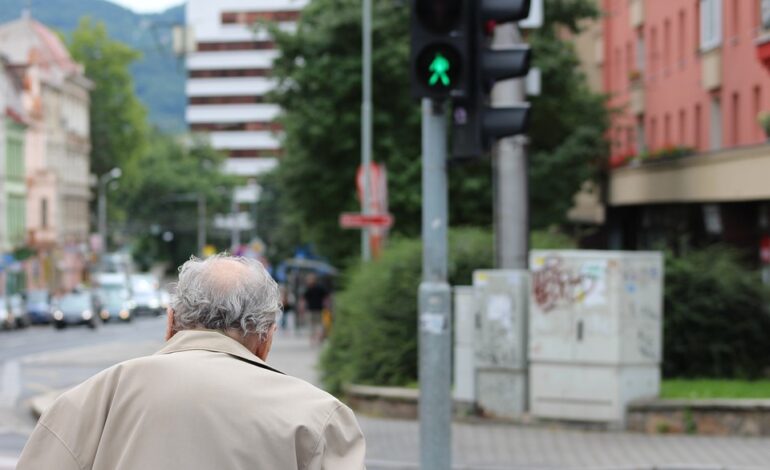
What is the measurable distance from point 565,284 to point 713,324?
2.79 m

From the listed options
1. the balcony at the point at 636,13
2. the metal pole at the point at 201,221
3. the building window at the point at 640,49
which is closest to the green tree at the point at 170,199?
the metal pole at the point at 201,221

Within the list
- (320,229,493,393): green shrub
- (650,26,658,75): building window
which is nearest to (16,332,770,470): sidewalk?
(320,229,493,393): green shrub

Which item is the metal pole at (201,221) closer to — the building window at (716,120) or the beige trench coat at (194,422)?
the building window at (716,120)

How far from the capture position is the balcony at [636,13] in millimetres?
45500

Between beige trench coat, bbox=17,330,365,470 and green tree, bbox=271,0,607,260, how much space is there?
33.6 metres

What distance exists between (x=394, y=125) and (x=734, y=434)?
24.2m

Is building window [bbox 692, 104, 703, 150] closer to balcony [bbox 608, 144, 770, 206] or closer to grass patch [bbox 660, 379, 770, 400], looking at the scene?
balcony [bbox 608, 144, 770, 206]

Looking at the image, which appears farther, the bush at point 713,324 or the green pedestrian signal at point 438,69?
A: the bush at point 713,324

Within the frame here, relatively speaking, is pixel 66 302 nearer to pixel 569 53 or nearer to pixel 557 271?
pixel 569 53

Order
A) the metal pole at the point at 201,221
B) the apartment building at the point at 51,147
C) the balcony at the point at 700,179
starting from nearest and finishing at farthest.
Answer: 1. the balcony at the point at 700,179
2. the apartment building at the point at 51,147
3. the metal pole at the point at 201,221

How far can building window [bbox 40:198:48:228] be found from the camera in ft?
312

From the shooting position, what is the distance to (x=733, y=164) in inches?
1283

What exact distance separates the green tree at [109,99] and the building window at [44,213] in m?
15.8

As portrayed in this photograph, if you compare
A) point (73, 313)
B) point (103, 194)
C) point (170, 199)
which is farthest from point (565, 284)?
point (170, 199)
